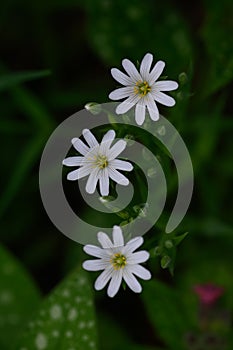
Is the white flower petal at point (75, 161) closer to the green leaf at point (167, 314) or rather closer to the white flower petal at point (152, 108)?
the white flower petal at point (152, 108)

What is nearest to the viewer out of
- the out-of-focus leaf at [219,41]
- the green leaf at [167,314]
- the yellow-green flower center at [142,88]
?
the yellow-green flower center at [142,88]

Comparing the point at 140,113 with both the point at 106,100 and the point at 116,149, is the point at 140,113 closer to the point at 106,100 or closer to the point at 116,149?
the point at 116,149

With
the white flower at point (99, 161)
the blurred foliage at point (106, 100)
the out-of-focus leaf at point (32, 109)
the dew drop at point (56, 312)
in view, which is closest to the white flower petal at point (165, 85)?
the white flower at point (99, 161)

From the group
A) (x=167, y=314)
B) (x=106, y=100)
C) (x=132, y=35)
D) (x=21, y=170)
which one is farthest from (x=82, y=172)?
(x=132, y=35)

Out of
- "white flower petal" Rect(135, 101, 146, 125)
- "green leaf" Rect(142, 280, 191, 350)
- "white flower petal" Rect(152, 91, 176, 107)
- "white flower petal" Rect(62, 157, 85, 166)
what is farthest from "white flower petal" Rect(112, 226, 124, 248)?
"green leaf" Rect(142, 280, 191, 350)

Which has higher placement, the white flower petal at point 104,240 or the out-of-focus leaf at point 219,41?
the out-of-focus leaf at point 219,41

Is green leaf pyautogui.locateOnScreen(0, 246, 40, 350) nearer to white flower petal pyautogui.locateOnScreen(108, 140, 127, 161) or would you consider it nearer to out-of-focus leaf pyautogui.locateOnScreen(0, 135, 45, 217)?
out-of-focus leaf pyautogui.locateOnScreen(0, 135, 45, 217)

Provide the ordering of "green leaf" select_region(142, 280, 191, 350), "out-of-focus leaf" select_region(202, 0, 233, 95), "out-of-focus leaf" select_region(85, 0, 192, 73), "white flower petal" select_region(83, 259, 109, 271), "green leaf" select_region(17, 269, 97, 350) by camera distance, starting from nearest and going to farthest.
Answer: "white flower petal" select_region(83, 259, 109, 271), "green leaf" select_region(17, 269, 97, 350), "green leaf" select_region(142, 280, 191, 350), "out-of-focus leaf" select_region(202, 0, 233, 95), "out-of-focus leaf" select_region(85, 0, 192, 73)

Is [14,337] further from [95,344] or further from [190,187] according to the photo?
[190,187]
